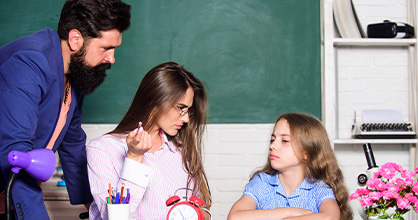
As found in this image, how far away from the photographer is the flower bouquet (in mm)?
1272

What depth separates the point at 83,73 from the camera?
1.72 m

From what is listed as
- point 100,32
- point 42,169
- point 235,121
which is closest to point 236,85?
point 235,121

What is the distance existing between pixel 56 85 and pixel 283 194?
37.8 inches

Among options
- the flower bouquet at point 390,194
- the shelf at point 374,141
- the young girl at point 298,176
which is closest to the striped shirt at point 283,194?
the young girl at point 298,176

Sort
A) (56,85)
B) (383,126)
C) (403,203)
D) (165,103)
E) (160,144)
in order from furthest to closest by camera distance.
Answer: (383,126)
(160,144)
(165,103)
(56,85)
(403,203)

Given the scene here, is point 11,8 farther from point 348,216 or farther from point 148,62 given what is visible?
point 348,216

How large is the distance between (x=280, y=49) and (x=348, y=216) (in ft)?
4.17

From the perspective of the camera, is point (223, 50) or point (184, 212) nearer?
point (184, 212)

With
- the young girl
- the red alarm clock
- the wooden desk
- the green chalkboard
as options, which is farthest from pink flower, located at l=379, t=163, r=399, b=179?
the wooden desk

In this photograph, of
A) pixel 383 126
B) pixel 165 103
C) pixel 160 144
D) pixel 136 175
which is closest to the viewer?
pixel 136 175

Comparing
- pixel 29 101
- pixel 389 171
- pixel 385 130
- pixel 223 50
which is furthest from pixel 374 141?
pixel 29 101

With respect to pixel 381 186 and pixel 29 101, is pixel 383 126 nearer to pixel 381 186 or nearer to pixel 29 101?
pixel 381 186

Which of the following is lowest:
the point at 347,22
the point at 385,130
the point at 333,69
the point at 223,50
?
the point at 385,130

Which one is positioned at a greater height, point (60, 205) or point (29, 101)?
point (29, 101)
